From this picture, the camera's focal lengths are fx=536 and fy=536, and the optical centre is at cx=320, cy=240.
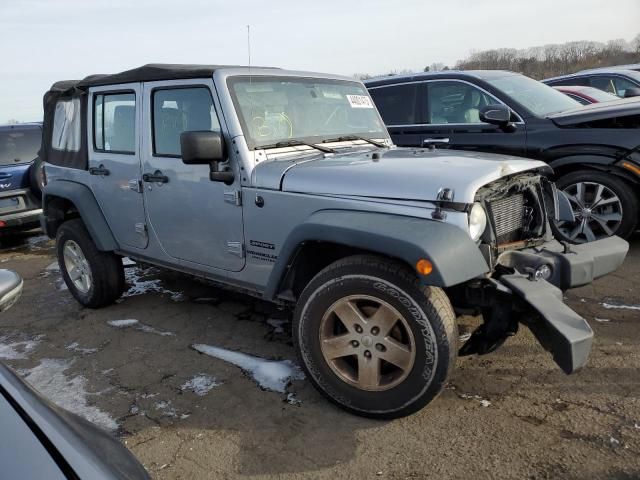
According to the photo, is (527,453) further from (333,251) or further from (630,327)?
(630,327)

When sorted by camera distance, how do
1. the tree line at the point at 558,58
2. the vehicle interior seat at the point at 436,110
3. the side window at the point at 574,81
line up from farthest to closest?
the tree line at the point at 558,58
the side window at the point at 574,81
the vehicle interior seat at the point at 436,110

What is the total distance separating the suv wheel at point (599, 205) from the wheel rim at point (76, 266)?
432cm

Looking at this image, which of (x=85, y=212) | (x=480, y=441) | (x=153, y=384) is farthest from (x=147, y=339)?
(x=480, y=441)

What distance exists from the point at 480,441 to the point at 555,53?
52.9 meters

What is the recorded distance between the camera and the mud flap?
2389mm

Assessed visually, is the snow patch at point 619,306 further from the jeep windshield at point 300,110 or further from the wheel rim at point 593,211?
the jeep windshield at point 300,110

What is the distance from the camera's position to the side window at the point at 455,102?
5.89 metres

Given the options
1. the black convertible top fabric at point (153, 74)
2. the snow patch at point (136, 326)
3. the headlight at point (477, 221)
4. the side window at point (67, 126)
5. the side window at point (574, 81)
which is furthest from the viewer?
the side window at point (574, 81)

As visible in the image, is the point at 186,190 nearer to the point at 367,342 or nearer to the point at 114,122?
the point at 114,122

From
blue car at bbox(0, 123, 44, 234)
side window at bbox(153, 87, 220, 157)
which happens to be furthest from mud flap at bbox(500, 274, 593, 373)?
blue car at bbox(0, 123, 44, 234)

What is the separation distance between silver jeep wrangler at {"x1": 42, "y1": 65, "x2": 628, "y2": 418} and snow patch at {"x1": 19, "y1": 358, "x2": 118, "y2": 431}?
39.0 inches

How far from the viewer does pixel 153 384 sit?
3.39 meters

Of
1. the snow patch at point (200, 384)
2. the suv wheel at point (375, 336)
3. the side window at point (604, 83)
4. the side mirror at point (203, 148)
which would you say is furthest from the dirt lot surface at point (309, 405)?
the side window at point (604, 83)

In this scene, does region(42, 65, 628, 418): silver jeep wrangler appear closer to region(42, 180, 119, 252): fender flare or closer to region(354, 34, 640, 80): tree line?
region(42, 180, 119, 252): fender flare
